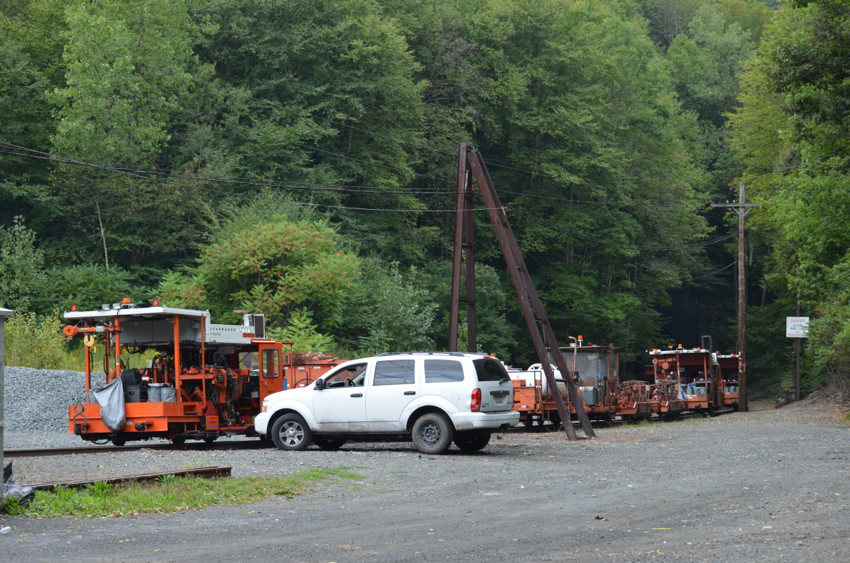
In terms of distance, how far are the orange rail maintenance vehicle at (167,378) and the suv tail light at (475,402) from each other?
563cm

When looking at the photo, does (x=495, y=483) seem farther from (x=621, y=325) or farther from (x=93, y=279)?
(x=621, y=325)

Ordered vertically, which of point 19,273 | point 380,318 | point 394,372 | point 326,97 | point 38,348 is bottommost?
point 394,372

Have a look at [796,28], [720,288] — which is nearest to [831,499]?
[796,28]

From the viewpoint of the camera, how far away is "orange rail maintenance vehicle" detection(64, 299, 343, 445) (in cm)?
2086

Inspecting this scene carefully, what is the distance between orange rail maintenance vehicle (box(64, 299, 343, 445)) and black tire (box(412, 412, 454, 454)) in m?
4.57

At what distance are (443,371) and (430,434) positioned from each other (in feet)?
3.86

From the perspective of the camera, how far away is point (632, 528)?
11.0 meters

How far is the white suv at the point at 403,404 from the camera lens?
1953 cm

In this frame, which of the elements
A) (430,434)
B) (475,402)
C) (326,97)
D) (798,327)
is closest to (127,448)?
(430,434)

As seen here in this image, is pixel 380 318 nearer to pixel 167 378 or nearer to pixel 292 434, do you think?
pixel 167 378

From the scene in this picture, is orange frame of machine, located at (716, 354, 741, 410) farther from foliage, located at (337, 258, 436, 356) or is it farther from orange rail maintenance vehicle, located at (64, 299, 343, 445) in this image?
orange rail maintenance vehicle, located at (64, 299, 343, 445)

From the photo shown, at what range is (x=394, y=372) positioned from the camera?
66.5 feet

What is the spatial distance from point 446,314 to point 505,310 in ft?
25.1

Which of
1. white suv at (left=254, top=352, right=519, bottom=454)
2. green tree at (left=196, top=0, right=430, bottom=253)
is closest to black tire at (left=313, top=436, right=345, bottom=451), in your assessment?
white suv at (left=254, top=352, right=519, bottom=454)
